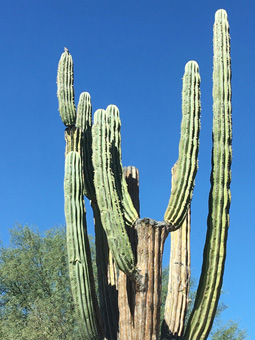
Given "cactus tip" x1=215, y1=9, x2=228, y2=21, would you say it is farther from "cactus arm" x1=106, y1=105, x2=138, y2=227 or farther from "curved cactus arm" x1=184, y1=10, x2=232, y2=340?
"cactus arm" x1=106, y1=105, x2=138, y2=227

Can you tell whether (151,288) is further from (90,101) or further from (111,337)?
(90,101)

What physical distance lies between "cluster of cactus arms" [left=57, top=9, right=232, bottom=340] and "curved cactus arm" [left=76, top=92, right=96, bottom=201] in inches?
0.8

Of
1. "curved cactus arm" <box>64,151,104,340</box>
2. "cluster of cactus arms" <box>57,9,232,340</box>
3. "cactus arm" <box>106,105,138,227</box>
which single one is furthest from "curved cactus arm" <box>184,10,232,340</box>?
"curved cactus arm" <box>64,151,104,340</box>

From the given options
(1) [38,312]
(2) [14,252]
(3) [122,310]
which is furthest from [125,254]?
(2) [14,252]

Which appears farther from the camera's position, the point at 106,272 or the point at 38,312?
the point at 38,312

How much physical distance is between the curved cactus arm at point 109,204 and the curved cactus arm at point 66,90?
1.14 m

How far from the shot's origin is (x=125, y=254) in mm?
6875

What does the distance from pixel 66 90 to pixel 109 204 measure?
7.12 ft

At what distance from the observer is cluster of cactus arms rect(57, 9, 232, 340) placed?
22.8ft

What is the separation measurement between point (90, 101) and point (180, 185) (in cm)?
235

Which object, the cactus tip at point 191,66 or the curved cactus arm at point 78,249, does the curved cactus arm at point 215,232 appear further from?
the curved cactus arm at point 78,249

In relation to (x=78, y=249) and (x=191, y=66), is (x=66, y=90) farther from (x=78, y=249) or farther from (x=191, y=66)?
(x=78, y=249)

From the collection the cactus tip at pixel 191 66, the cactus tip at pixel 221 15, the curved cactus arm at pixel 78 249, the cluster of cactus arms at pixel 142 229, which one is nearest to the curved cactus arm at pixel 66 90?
the cluster of cactus arms at pixel 142 229

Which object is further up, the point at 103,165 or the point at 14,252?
the point at 14,252
